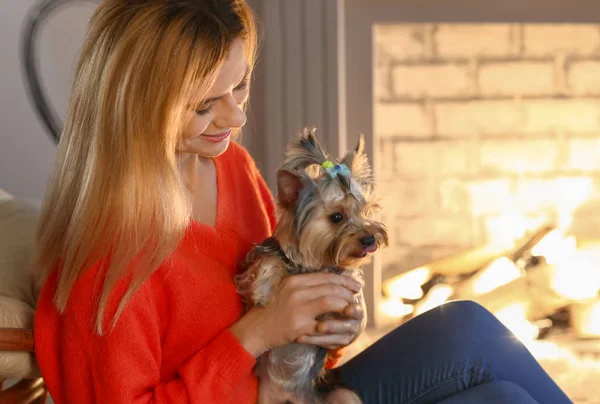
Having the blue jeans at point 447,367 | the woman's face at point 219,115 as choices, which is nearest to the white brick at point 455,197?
the blue jeans at point 447,367

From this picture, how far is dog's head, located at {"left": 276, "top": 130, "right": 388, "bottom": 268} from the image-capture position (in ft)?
3.98

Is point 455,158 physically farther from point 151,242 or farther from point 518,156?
point 151,242

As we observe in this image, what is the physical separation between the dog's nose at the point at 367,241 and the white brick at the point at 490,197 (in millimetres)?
1398

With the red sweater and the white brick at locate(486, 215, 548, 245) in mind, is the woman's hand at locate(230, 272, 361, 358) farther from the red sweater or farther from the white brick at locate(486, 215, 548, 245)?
the white brick at locate(486, 215, 548, 245)

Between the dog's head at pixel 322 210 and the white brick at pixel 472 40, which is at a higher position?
the white brick at pixel 472 40

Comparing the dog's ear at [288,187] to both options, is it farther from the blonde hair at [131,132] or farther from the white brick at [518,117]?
the white brick at [518,117]

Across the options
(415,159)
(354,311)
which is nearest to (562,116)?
(415,159)

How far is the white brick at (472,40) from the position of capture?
2355 millimetres

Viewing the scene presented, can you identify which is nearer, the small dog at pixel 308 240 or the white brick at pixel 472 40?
the small dog at pixel 308 240

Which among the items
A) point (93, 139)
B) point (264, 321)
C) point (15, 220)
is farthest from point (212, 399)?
point (15, 220)

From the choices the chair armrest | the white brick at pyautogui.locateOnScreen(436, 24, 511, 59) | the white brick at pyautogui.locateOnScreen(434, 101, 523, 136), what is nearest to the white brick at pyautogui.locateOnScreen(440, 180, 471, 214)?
the white brick at pyautogui.locateOnScreen(434, 101, 523, 136)

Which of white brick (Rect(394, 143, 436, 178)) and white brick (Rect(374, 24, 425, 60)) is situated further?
white brick (Rect(394, 143, 436, 178))

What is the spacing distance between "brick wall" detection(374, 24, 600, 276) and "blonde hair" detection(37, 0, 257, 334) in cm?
129

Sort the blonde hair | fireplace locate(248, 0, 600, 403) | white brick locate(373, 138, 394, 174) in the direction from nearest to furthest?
the blonde hair, fireplace locate(248, 0, 600, 403), white brick locate(373, 138, 394, 174)
